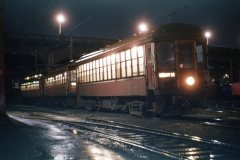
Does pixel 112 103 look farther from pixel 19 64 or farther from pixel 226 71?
pixel 19 64

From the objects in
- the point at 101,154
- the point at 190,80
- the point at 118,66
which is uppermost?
the point at 118,66

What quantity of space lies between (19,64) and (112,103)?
56.3 metres

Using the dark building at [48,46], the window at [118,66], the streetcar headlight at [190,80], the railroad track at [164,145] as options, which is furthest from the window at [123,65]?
the dark building at [48,46]

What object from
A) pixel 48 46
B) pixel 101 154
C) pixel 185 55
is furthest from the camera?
pixel 48 46

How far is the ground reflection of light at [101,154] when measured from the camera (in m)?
8.13

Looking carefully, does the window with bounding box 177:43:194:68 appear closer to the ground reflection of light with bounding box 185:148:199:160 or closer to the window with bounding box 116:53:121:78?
the window with bounding box 116:53:121:78

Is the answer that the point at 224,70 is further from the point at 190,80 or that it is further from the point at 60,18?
the point at 190,80

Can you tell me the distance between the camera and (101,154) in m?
8.62

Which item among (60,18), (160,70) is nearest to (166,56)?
(160,70)

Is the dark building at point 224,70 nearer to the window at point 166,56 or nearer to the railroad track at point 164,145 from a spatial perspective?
the window at point 166,56

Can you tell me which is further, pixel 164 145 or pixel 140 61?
pixel 140 61

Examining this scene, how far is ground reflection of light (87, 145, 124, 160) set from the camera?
26.7ft

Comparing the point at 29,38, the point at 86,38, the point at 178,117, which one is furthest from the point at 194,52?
the point at 86,38

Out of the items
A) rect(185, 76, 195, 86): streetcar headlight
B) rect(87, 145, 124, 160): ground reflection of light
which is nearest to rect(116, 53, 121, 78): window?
rect(185, 76, 195, 86): streetcar headlight
